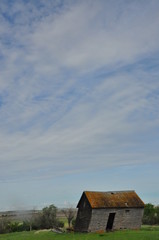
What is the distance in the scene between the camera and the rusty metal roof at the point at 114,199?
1598 inches

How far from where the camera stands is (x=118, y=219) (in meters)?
40.8

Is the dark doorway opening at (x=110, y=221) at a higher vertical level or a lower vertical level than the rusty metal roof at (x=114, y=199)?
lower

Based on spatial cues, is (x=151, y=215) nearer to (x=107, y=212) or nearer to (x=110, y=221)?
(x=110, y=221)

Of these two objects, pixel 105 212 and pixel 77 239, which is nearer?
pixel 77 239

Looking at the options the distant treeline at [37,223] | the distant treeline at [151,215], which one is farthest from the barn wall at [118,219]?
the distant treeline at [37,223]

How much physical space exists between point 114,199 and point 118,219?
3.20 meters

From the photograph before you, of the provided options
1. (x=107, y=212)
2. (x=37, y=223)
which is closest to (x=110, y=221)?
(x=107, y=212)

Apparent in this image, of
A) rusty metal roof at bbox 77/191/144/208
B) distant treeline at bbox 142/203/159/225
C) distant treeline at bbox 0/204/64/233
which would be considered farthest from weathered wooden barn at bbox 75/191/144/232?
distant treeline at bbox 0/204/64/233

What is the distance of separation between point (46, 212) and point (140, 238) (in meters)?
36.7

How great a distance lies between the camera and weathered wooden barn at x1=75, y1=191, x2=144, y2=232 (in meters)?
39.4

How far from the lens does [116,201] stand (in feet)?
139

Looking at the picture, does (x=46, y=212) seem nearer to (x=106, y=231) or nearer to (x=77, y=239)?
(x=106, y=231)

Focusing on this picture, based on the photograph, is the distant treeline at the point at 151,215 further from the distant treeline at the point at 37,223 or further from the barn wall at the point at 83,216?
the barn wall at the point at 83,216

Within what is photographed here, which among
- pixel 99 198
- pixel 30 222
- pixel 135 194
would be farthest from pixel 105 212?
pixel 30 222
